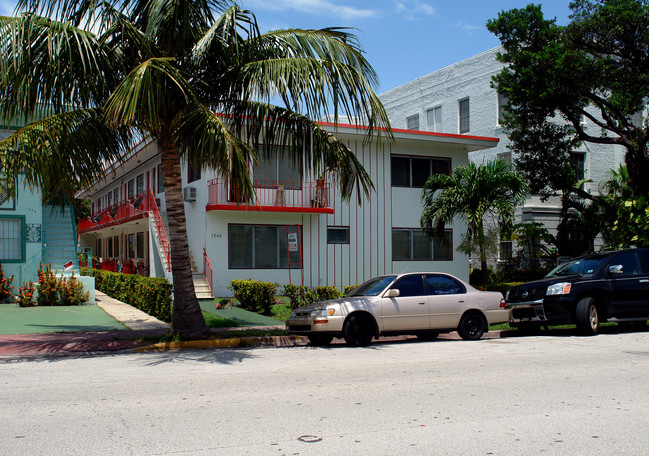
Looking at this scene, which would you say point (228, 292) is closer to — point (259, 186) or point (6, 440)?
point (259, 186)

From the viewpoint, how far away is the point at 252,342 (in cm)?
1351

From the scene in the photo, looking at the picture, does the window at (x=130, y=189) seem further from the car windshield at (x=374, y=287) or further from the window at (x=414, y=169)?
the car windshield at (x=374, y=287)

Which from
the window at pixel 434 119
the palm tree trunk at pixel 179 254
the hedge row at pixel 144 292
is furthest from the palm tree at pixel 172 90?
the window at pixel 434 119

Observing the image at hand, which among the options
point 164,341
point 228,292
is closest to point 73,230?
point 228,292

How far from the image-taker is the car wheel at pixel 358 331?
1278 cm

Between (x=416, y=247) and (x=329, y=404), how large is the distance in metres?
19.9

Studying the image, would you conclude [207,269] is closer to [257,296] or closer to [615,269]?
[257,296]

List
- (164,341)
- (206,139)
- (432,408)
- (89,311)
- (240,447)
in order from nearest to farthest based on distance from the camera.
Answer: (240,447) → (432,408) → (206,139) → (164,341) → (89,311)

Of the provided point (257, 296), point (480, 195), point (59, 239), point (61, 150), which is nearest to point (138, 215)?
point (59, 239)

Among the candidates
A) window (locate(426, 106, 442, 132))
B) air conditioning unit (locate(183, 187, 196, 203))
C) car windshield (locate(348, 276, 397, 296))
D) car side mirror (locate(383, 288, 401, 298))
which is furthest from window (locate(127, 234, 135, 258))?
car side mirror (locate(383, 288, 401, 298))

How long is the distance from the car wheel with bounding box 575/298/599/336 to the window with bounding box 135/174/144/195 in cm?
2245

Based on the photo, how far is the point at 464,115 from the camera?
36125mm

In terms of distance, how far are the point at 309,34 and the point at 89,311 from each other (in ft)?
34.2

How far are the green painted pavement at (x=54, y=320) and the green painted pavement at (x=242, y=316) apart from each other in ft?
9.31
